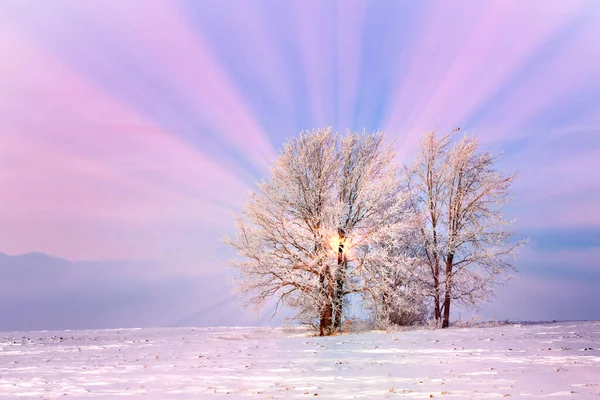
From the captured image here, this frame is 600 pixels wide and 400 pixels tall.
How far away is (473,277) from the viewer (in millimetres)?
26562

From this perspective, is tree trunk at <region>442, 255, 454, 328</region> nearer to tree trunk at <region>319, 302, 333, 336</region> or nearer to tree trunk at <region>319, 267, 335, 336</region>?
tree trunk at <region>319, 267, 335, 336</region>

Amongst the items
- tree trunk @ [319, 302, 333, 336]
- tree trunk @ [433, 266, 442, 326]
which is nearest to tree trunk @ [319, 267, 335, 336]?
tree trunk @ [319, 302, 333, 336]

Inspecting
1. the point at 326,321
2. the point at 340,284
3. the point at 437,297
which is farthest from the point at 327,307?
the point at 437,297

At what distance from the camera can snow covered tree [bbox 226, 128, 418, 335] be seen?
24.0m

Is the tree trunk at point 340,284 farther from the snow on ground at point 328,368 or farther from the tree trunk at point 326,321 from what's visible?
the snow on ground at point 328,368

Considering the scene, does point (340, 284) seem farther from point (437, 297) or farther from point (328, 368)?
point (328, 368)

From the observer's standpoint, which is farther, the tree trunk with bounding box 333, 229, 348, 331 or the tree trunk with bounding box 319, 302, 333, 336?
the tree trunk with bounding box 319, 302, 333, 336

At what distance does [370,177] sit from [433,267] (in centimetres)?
592

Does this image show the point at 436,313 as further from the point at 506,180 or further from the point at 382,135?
the point at 382,135

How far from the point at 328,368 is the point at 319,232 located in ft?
37.6

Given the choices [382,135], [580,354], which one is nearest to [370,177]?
[382,135]

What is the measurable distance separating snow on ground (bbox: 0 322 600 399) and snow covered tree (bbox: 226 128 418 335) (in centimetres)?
463

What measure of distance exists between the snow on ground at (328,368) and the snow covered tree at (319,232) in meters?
4.63

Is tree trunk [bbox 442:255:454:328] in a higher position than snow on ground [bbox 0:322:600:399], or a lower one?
higher
